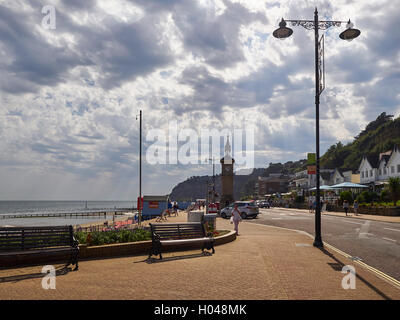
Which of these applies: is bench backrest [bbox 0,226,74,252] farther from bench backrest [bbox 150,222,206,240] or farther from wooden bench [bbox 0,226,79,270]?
bench backrest [bbox 150,222,206,240]

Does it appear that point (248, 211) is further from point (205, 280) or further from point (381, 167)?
point (381, 167)

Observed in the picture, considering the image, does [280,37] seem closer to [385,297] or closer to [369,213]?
[385,297]

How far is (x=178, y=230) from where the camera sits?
11.6 m

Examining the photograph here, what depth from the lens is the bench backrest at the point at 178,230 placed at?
11172mm

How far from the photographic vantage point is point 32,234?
29.1ft

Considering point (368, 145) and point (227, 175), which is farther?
point (368, 145)

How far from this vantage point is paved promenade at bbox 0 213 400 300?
6.45m

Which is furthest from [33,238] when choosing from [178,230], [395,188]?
[395,188]

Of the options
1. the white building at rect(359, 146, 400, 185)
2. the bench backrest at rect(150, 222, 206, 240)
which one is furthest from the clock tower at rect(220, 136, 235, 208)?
the bench backrest at rect(150, 222, 206, 240)

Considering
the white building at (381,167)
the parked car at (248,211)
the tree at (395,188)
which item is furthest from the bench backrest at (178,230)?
the white building at (381,167)

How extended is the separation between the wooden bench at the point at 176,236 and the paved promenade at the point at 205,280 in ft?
1.44

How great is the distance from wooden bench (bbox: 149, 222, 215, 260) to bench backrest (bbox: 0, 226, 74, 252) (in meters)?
2.28

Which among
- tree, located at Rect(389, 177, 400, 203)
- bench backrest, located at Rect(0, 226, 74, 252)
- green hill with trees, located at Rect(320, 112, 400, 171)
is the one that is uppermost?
green hill with trees, located at Rect(320, 112, 400, 171)

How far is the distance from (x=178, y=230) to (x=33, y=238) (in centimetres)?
428
